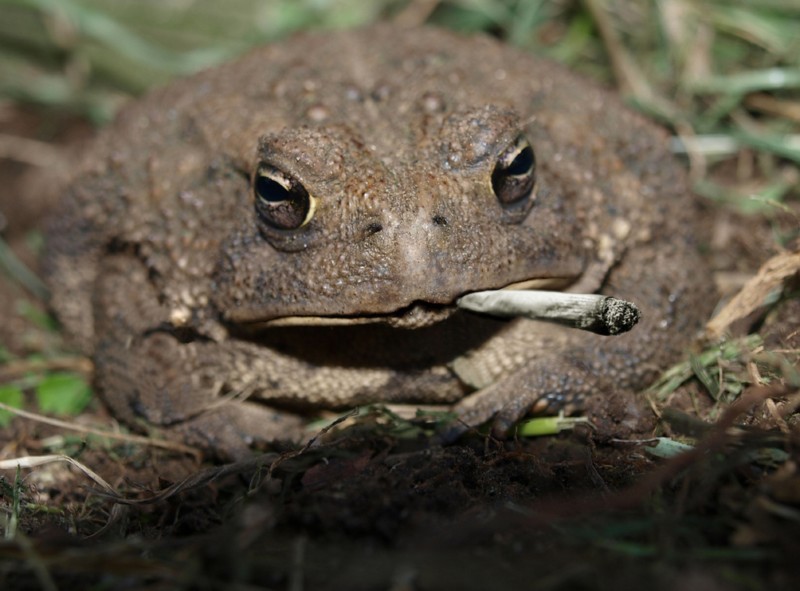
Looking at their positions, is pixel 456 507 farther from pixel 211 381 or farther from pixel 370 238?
pixel 211 381

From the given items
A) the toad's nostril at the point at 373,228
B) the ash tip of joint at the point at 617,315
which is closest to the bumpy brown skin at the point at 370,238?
the toad's nostril at the point at 373,228

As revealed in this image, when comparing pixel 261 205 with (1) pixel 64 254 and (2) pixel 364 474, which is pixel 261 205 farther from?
(1) pixel 64 254

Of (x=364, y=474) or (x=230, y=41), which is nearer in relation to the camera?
(x=364, y=474)

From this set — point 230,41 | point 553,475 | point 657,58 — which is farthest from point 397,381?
point 230,41

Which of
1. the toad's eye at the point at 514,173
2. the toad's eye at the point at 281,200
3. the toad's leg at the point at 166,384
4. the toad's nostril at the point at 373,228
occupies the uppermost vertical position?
the toad's eye at the point at 514,173

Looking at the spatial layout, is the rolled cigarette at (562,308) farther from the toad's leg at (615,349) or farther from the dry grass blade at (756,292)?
the dry grass blade at (756,292)

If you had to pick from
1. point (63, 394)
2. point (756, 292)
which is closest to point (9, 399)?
point (63, 394)
